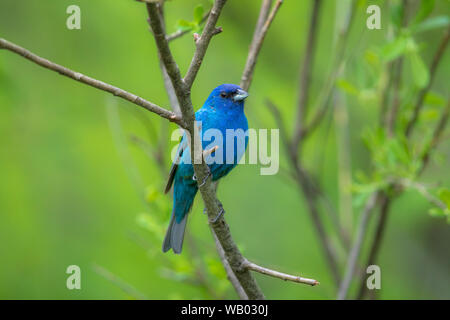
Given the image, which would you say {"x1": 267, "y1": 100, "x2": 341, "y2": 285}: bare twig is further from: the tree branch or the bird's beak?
the tree branch

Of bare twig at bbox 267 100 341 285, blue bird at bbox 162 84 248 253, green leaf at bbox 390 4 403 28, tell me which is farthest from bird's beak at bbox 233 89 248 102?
green leaf at bbox 390 4 403 28

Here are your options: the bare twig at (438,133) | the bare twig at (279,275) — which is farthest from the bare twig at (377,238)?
the bare twig at (279,275)

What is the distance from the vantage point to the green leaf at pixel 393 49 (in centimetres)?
369

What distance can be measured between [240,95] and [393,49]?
45.7 inches

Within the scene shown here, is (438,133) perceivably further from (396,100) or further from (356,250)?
(356,250)

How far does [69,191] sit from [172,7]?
2.76 m

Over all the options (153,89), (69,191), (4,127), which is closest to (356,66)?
(153,89)

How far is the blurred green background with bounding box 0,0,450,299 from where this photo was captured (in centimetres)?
656

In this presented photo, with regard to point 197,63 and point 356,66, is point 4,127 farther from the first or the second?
point 197,63

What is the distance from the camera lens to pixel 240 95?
4.15 m

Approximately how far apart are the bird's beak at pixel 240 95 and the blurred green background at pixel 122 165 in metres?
1.95

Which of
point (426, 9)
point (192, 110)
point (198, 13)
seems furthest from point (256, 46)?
point (192, 110)

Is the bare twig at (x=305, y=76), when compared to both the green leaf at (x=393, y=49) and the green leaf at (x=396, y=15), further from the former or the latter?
the green leaf at (x=393, y=49)

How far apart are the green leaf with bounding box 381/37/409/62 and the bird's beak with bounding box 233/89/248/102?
1007mm
